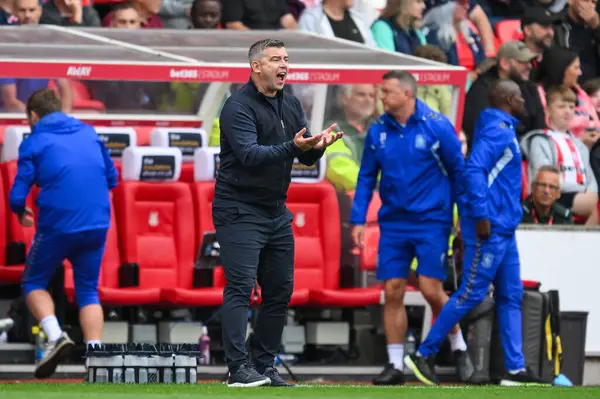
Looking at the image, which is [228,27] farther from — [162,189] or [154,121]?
[162,189]

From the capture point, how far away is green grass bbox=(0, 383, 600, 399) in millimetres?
10797

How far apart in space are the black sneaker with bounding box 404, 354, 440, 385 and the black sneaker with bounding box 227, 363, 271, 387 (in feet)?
11.4

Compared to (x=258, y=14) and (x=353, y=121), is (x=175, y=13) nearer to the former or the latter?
(x=258, y=14)

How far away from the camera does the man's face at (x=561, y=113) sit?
18.4 meters

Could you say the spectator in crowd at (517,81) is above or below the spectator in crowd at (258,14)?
below

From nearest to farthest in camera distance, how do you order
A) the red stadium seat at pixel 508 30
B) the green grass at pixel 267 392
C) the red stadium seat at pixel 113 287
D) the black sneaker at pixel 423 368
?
the green grass at pixel 267 392
the black sneaker at pixel 423 368
the red stadium seat at pixel 113 287
the red stadium seat at pixel 508 30

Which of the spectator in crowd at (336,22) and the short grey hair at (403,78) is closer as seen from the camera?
the short grey hair at (403,78)

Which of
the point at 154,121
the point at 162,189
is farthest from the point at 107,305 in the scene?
the point at 154,121

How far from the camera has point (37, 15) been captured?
58.5ft

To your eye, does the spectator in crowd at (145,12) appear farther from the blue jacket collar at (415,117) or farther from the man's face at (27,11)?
the blue jacket collar at (415,117)

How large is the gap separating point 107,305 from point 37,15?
363 centimetres

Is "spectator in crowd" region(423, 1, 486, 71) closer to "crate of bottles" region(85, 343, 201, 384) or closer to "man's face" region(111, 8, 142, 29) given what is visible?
"man's face" region(111, 8, 142, 29)

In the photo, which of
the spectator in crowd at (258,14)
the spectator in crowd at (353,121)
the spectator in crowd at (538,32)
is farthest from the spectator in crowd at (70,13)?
the spectator in crowd at (538,32)

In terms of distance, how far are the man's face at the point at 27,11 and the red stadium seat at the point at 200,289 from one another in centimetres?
290
